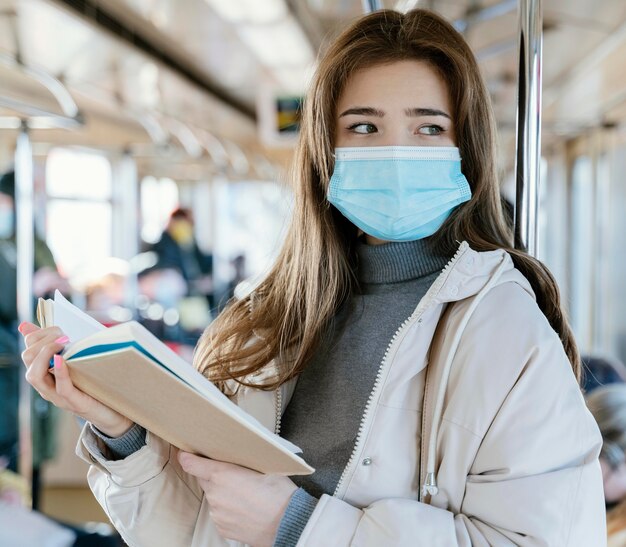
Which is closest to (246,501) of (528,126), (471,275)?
(471,275)

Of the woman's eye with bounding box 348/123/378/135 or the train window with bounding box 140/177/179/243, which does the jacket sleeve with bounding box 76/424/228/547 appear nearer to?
the woman's eye with bounding box 348/123/378/135

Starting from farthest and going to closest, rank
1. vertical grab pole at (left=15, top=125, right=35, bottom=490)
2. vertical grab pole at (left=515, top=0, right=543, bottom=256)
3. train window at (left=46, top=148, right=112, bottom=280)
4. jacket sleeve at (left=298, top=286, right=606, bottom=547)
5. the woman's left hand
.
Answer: train window at (left=46, top=148, right=112, bottom=280) < vertical grab pole at (left=15, top=125, right=35, bottom=490) < vertical grab pole at (left=515, top=0, right=543, bottom=256) < the woman's left hand < jacket sleeve at (left=298, top=286, right=606, bottom=547)

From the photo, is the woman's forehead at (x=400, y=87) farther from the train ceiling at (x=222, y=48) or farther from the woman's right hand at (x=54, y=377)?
the train ceiling at (x=222, y=48)

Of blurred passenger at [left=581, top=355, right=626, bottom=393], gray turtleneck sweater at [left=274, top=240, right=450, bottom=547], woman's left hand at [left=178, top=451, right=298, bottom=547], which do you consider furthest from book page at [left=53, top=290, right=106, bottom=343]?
→ blurred passenger at [left=581, top=355, right=626, bottom=393]

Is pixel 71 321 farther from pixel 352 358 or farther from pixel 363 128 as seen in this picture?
pixel 363 128

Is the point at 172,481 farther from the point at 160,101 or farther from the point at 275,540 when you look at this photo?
the point at 160,101

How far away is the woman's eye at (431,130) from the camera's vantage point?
1.22 metres

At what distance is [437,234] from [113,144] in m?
7.01

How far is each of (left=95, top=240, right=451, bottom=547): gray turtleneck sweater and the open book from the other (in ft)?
0.42

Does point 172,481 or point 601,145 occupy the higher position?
point 601,145

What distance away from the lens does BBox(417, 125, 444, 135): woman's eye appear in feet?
4.01

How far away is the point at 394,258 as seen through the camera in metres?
1.26

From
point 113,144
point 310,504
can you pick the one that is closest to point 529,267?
point 310,504

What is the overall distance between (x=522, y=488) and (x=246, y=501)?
357mm
